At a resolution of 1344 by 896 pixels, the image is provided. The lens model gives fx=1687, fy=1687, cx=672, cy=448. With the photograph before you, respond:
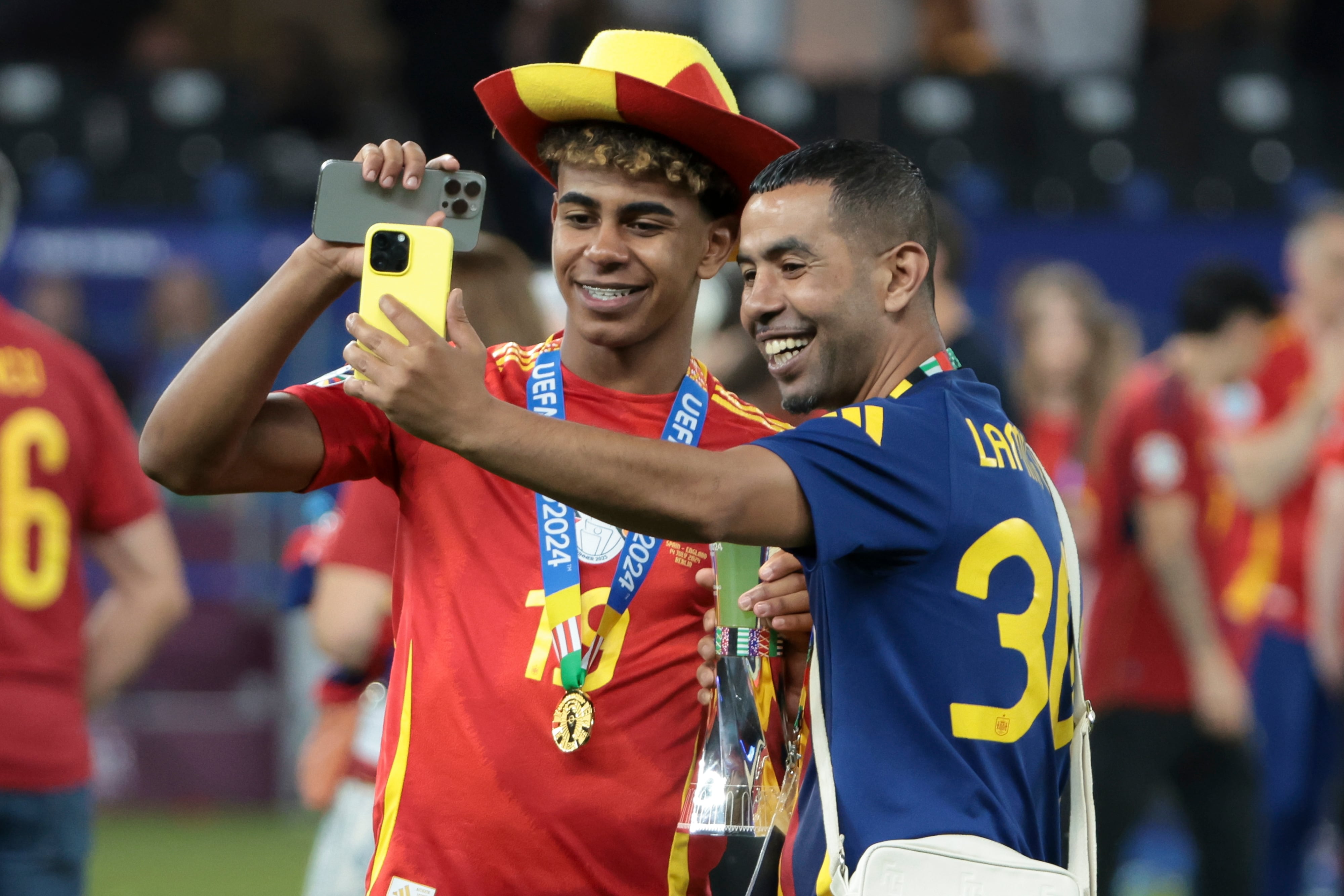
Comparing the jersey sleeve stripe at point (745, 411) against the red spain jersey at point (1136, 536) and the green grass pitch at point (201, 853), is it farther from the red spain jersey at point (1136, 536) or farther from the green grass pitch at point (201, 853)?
the green grass pitch at point (201, 853)

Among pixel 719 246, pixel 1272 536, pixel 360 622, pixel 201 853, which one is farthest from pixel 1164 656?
pixel 201 853

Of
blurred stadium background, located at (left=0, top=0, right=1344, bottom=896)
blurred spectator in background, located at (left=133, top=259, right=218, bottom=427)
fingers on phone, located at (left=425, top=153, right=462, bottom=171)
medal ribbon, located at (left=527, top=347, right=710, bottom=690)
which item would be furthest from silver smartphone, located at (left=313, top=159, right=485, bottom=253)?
blurred spectator in background, located at (left=133, top=259, right=218, bottom=427)

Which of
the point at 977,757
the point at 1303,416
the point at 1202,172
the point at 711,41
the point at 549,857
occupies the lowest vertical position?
the point at 549,857

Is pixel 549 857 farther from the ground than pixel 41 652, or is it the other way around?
pixel 41 652

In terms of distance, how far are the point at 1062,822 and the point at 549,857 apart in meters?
0.81

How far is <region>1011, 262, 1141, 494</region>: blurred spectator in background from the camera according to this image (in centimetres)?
669

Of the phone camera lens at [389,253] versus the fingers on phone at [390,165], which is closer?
the phone camera lens at [389,253]

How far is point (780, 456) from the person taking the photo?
7.30ft

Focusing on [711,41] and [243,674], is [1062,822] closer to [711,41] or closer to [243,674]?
[243,674]

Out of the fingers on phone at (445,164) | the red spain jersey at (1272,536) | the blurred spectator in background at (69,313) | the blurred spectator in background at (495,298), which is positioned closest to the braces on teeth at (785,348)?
the fingers on phone at (445,164)

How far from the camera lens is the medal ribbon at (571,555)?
8.66 feet

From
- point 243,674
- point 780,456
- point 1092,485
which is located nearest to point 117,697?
point 243,674

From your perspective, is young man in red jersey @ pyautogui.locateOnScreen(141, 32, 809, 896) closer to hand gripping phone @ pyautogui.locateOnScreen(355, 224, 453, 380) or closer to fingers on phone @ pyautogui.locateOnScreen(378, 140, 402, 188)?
fingers on phone @ pyautogui.locateOnScreen(378, 140, 402, 188)

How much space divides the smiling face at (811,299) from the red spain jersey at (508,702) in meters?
0.44
